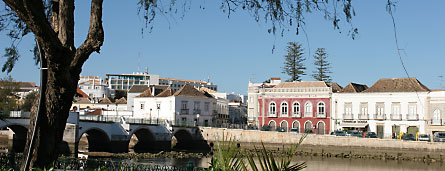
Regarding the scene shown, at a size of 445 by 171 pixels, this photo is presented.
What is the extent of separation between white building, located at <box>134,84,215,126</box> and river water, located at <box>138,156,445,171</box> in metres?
14.9

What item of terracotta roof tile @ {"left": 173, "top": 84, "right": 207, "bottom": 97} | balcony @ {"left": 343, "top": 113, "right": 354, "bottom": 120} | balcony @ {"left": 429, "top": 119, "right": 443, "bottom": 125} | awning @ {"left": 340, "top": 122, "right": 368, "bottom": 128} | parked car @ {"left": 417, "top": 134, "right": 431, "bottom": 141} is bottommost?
parked car @ {"left": 417, "top": 134, "right": 431, "bottom": 141}

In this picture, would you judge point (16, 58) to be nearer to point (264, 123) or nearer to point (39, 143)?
point (39, 143)

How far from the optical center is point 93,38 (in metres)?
6.14

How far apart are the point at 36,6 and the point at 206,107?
46022 millimetres

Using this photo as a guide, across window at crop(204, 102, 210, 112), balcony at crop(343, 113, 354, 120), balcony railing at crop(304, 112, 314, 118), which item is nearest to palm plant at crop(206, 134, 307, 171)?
balcony at crop(343, 113, 354, 120)

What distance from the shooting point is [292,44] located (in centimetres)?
5750

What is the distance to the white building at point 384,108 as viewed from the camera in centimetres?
4031

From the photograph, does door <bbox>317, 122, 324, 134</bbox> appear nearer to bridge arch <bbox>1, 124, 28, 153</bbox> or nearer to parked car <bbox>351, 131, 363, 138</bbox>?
parked car <bbox>351, 131, 363, 138</bbox>

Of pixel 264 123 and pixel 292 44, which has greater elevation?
pixel 292 44

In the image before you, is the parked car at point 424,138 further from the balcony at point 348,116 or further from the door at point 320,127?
the door at point 320,127

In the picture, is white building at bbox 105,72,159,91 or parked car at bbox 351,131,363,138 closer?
parked car at bbox 351,131,363,138

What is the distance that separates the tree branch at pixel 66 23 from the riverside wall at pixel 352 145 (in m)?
26.6

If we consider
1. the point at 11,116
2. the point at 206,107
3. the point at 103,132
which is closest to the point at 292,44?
the point at 206,107

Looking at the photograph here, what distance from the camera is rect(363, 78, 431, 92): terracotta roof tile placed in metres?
41.3
